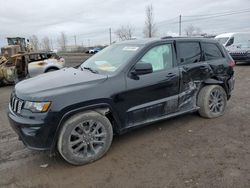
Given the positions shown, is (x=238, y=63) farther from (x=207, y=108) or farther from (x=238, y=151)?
(x=238, y=151)

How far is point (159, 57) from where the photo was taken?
4.49m

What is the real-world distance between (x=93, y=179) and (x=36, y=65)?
912cm

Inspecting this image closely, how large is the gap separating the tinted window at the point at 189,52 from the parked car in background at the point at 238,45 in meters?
11.7

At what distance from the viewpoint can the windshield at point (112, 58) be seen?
417 centimetres

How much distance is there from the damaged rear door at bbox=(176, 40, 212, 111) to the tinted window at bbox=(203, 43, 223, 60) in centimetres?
16

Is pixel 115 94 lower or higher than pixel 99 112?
higher

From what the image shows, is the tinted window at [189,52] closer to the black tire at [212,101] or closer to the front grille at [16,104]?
the black tire at [212,101]

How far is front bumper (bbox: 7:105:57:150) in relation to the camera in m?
3.31

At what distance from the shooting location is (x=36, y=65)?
37.3 feet

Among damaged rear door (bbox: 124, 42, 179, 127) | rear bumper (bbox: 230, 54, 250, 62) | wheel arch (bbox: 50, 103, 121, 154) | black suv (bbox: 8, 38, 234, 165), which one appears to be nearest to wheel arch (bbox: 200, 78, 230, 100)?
black suv (bbox: 8, 38, 234, 165)

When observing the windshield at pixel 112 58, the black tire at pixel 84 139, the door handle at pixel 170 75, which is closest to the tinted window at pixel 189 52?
the door handle at pixel 170 75

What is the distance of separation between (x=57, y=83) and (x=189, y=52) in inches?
104

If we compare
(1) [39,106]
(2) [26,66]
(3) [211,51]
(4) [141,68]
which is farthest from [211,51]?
(2) [26,66]

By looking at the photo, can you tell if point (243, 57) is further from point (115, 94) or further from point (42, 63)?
point (115, 94)
